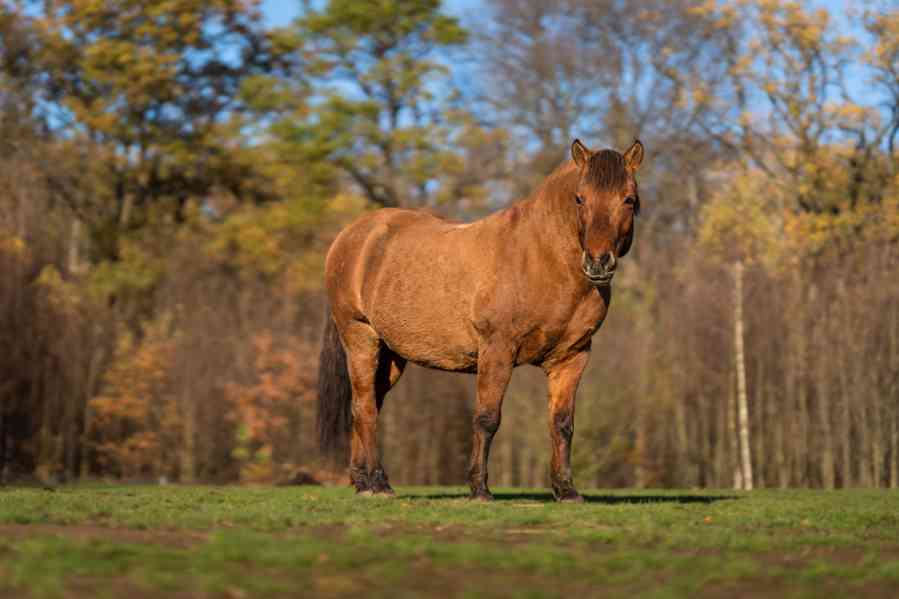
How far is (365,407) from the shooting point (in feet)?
40.1

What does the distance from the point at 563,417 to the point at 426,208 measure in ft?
90.2

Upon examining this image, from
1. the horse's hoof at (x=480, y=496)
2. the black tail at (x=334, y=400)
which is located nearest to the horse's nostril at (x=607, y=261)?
the horse's hoof at (x=480, y=496)

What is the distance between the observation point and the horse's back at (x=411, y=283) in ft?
37.0

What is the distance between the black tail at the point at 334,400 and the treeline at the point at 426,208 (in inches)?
152

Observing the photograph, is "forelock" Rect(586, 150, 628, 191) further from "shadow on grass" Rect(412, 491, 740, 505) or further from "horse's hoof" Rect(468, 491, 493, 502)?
"shadow on grass" Rect(412, 491, 740, 505)

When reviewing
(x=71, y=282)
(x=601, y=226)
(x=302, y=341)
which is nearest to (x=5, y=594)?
(x=601, y=226)

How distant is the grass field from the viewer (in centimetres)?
559

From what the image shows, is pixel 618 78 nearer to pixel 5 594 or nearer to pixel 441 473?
pixel 441 473

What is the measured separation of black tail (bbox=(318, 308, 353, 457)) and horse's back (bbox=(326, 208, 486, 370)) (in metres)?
0.70

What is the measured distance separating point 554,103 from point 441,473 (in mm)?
20470

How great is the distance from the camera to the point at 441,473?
27906mm

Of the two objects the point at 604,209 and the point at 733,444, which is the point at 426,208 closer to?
the point at 733,444

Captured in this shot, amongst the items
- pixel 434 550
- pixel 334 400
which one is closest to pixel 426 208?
pixel 334 400

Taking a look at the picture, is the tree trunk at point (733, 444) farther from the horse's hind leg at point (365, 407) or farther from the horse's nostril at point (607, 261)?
the horse's nostril at point (607, 261)
